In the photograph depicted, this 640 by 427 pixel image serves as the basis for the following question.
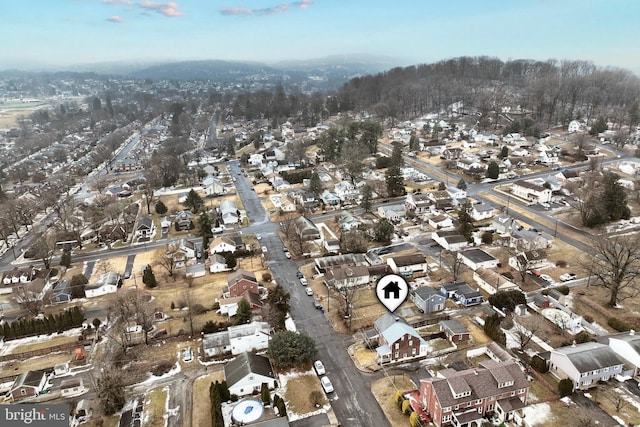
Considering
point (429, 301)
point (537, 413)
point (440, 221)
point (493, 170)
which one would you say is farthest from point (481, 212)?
point (537, 413)

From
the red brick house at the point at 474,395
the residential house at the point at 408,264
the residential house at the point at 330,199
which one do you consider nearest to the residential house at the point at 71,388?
the red brick house at the point at 474,395

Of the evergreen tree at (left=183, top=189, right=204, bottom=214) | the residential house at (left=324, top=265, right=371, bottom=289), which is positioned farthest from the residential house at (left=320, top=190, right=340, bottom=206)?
the residential house at (left=324, top=265, right=371, bottom=289)

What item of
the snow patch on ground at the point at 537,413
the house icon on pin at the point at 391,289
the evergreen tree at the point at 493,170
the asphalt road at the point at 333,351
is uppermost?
the house icon on pin at the point at 391,289

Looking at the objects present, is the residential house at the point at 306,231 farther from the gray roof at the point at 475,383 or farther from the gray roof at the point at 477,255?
the gray roof at the point at 475,383

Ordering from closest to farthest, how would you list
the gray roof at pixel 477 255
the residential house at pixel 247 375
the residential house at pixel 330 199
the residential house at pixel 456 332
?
1. the residential house at pixel 247 375
2. the residential house at pixel 456 332
3. the gray roof at pixel 477 255
4. the residential house at pixel 330 199

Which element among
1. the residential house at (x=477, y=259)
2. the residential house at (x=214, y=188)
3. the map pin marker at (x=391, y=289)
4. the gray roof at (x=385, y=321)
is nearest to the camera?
the map pin marker at (x=391, y=289)

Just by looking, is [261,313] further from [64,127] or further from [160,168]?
[64,127]
